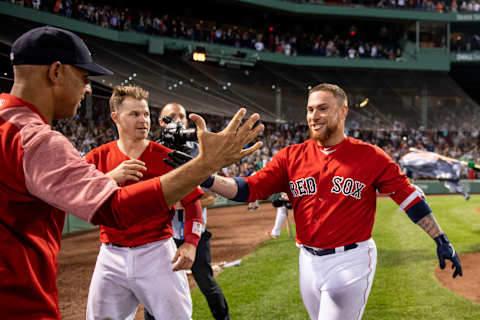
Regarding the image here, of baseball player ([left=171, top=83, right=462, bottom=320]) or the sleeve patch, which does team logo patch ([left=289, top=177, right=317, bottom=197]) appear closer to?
baseball player ([left=171, top=83, right=462, bottom=320])

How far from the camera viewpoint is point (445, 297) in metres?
6.45

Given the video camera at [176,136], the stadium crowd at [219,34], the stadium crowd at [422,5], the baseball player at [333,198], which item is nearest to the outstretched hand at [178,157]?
the video camera at [176,136]

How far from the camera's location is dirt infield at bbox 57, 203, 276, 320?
6789 mm

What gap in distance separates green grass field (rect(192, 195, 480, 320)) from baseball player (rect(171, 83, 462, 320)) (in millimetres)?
2683

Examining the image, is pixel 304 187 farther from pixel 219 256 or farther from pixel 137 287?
pixel 219 256

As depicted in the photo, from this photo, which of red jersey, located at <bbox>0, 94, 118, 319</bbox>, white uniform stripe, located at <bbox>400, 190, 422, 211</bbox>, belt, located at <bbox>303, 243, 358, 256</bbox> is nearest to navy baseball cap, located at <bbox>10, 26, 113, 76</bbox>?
red jersey, located at <bbox>0, 94, 118, 319</bbox>

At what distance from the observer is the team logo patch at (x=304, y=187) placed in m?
3.36

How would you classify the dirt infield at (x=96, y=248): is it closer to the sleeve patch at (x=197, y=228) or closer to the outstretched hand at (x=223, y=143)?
the sleeve patch at (x=197, y=228)

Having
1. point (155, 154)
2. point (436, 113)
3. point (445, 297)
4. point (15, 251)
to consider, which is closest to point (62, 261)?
point (155, 154)

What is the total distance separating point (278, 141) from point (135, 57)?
10.7 meters

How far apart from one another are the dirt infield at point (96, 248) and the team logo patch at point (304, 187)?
3.67 m

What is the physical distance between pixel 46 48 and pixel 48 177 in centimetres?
57

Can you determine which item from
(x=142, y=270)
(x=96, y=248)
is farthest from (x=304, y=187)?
(x=96, y=248)

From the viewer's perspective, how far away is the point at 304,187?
3.38m
